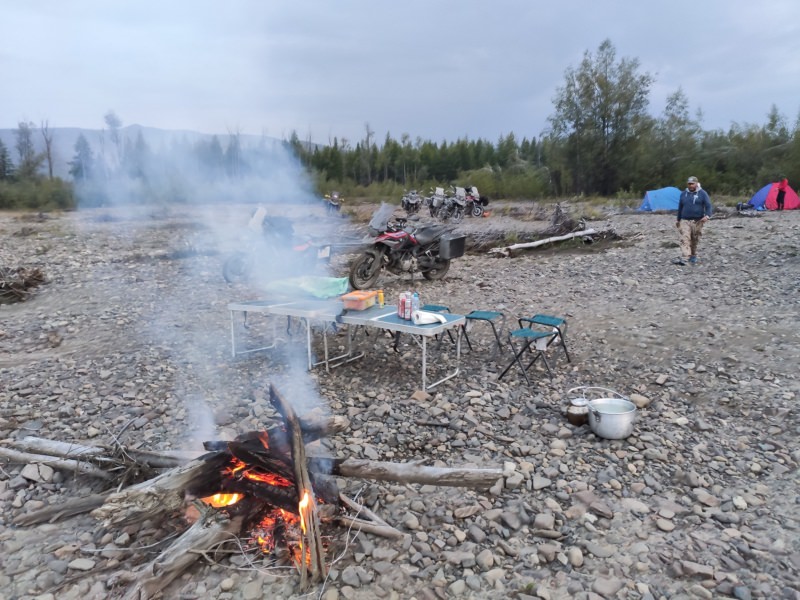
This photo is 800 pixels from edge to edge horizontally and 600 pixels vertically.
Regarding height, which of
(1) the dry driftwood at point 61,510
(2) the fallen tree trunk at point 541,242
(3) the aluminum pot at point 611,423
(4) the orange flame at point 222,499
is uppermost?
(2) the fallen tree trunk at point 541,242

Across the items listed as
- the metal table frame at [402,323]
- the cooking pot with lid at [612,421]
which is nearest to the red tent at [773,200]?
the metal table frame at [402,323]

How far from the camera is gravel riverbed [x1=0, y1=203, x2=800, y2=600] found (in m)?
2.22

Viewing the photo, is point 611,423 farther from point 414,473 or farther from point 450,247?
point 450,247

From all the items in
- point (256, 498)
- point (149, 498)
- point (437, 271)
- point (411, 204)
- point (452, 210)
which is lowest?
point (256, 498)

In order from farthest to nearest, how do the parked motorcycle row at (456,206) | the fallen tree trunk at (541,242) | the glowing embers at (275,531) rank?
the parked motorcycle row at (456,206), the fallen tree trunk at (541,242), the glowing embers at (275,531)

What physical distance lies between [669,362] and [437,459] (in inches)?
99.7

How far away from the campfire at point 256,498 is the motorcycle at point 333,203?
1477 cm

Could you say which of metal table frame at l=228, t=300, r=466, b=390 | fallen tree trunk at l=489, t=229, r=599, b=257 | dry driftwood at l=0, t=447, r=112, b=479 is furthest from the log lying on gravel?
fallen tree trunk at l=489, t=229, r=599, b=257

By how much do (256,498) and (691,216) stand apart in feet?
27.2

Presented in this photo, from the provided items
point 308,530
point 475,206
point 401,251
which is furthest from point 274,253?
point 475,206

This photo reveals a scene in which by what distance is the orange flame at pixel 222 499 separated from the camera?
2.55m

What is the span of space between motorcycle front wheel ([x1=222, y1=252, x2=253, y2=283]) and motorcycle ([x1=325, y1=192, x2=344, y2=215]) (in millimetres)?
9119

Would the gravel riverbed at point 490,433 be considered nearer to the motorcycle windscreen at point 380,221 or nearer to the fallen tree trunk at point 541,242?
the motorcycle windscreen at point 380,221

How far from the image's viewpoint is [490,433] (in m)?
3.46
